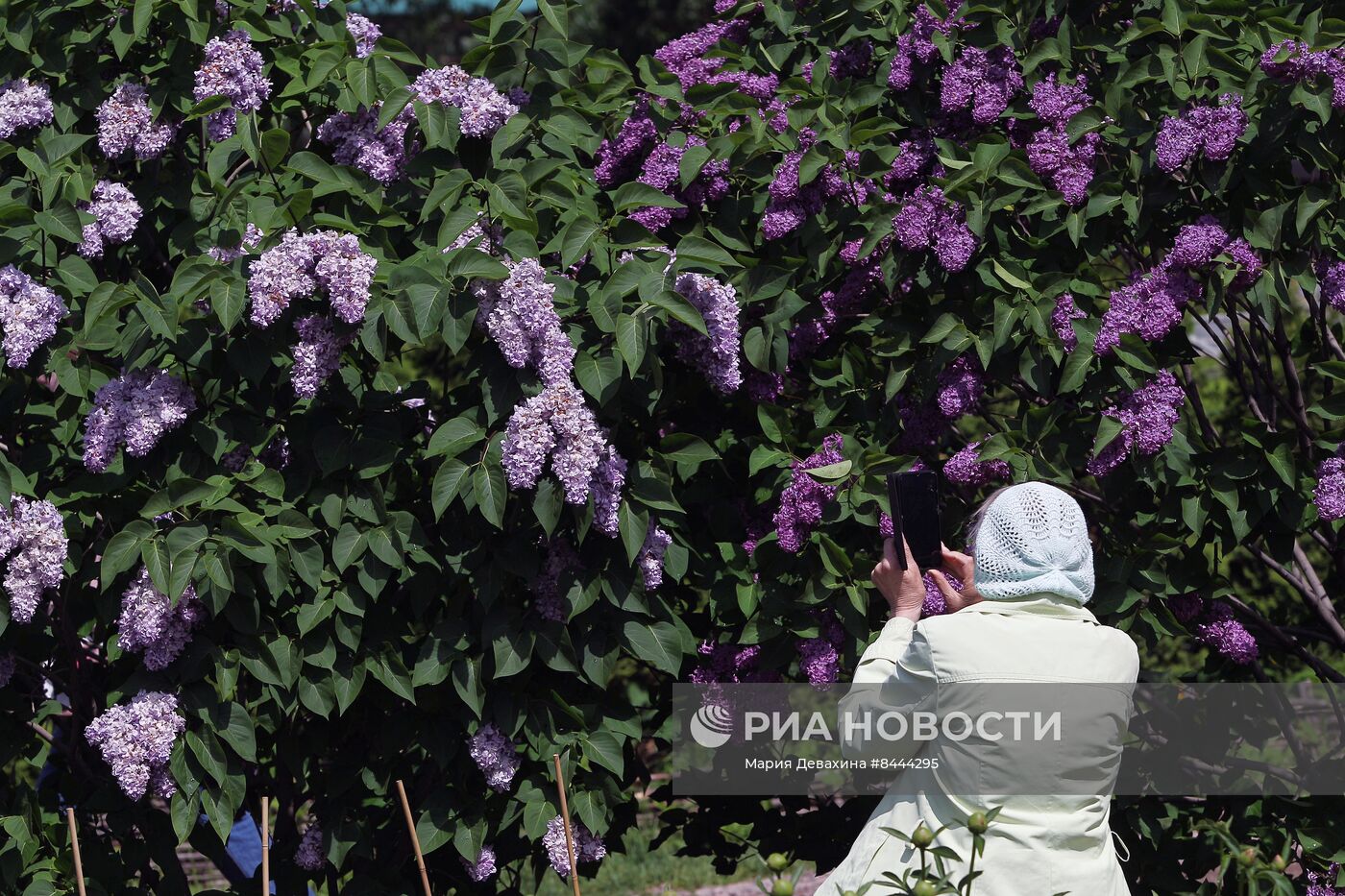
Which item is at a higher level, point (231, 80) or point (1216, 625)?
point (231, 80)

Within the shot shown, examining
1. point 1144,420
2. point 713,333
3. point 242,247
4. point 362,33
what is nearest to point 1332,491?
point 1144,420

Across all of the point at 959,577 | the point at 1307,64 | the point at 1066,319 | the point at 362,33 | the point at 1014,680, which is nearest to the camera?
the point at 1014,680

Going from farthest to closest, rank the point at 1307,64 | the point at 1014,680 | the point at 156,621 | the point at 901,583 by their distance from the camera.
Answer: the point at 1307,64 < the point at 156,621 < the point at 901,583 < the point at 1014,680

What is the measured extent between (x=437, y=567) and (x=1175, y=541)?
1462 millimetres

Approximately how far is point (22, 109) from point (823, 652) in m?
1.99

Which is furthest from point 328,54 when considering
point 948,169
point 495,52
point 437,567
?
point 948,169

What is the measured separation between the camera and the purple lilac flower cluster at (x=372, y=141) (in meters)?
3.14

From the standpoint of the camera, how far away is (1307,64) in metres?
2.92

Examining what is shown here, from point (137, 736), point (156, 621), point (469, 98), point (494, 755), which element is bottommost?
point (494, 755)

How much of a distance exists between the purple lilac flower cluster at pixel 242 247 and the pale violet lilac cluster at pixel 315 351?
18cm

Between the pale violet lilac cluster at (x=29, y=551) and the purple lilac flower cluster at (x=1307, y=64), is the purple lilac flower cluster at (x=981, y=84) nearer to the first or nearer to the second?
the purple lilac flower cluster at (x=1307, y=64)

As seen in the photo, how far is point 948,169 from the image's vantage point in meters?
3.17

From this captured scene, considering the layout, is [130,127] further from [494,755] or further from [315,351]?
[494,755]

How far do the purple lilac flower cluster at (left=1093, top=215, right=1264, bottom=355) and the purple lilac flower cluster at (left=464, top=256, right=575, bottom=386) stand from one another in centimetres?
106
